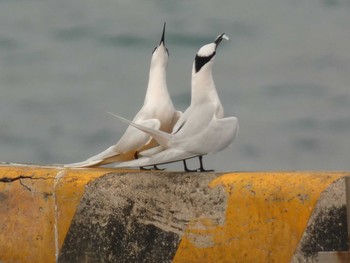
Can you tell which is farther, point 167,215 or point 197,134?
point 197,134

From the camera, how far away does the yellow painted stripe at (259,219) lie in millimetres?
5316

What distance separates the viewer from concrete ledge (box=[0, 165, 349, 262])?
530cm

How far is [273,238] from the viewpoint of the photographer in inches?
212

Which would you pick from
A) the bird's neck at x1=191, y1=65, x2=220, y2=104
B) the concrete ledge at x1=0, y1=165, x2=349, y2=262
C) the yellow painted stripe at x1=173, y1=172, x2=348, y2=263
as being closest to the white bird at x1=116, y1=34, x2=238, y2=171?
the bird's neck at x1=191, y1=65, x2=220, y2=104

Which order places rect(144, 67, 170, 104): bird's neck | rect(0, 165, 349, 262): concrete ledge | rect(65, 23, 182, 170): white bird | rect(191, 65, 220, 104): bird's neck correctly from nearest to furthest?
rect(0, 165, 349, 262): concrete ledge < rect(191, 65, 220, 104): bird's neck < rect(65, 23, 182, 170): white bird < rect(144, 67, 170, 104): bird's neck

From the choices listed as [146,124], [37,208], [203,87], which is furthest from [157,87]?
[37,208]

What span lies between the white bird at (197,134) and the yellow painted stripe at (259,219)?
720mm

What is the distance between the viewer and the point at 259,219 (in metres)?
5.45

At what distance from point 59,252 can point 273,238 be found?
4.68 ft

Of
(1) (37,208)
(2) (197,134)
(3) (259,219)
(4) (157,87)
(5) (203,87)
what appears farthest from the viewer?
(4) (157,87)

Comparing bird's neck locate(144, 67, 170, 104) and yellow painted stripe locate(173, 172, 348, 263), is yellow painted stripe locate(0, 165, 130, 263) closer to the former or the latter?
yellow painted stripe locate(173, 172, 348, 263)

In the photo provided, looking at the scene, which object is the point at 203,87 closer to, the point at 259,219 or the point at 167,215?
the point at 167,215

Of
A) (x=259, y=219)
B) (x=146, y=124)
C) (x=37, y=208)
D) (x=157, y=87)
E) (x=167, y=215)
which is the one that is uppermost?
(x=157, y=87)

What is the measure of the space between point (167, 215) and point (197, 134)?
75 centimetres
